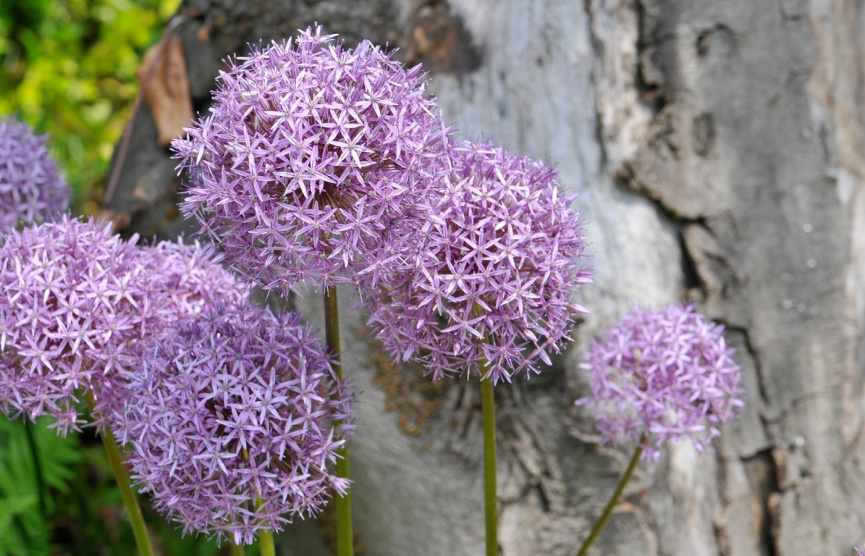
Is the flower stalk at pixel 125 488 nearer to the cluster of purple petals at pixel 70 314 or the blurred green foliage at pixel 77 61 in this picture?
the cluster of purple petals at pixel 70 314

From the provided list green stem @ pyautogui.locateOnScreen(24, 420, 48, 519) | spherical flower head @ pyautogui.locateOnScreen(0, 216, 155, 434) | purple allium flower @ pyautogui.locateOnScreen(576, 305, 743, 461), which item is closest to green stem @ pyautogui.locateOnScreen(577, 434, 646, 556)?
purple allium flower @ pyautogui.locateOnScreen(576, 305, 743, 461)

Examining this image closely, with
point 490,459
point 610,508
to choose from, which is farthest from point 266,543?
point 610,508

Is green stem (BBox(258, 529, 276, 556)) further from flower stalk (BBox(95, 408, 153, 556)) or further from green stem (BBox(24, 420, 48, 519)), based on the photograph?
green stem (BBox(24, 420, 48, 519))

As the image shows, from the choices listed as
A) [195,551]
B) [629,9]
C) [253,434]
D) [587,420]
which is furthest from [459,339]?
[195,551]

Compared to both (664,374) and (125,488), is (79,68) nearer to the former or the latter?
(125,488)

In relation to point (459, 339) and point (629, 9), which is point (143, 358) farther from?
point (629, 9)

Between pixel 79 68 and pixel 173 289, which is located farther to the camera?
pixel 79 68
